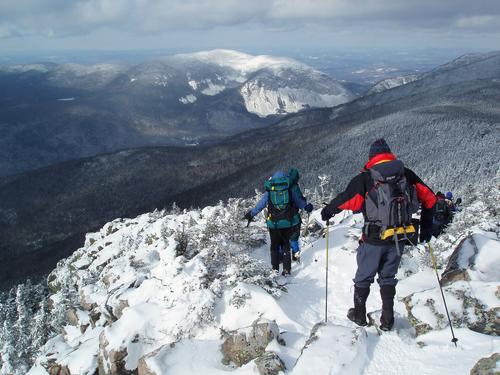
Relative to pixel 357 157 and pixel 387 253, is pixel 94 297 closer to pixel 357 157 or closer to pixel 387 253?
pixel 387 253

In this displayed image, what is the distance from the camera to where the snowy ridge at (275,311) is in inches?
271

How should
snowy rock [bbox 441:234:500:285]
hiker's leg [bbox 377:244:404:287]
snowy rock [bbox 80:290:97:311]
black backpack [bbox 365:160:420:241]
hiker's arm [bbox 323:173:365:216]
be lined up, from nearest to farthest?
1. black backpack [bbox 365:160:420:241]
2. hiker's arm [bbox 323:173:365:216]
3. hiker's leg [bbox 377:244:404:287]
4. snowy rock [bbox 441:234:500:285]
5. snowy rock [bbox 80:290:97:311]

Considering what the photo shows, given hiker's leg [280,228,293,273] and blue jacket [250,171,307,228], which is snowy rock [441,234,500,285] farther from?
hiker's leg [280,228,293,273]

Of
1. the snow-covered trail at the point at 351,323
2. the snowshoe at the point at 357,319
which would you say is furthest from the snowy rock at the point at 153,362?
the snowshoe at the point at 357,319

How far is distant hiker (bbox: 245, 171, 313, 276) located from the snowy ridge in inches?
40.4

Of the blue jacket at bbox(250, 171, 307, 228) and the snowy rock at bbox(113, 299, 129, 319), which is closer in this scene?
the blue jacket at bbox(250, 171, 307, 228)

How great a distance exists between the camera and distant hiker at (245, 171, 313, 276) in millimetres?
10477

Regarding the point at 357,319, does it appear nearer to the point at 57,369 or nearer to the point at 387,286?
the point at 387,286

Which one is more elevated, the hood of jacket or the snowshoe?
the hood of jacket

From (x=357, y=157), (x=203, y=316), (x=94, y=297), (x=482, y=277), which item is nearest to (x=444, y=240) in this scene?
(x=482, y=277)

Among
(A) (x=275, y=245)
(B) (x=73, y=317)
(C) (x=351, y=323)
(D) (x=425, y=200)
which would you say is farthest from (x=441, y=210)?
(B) (x=73, y=317)

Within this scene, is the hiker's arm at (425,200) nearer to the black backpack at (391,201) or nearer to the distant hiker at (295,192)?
the black backpack at (391,201)

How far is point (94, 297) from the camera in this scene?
674 inches

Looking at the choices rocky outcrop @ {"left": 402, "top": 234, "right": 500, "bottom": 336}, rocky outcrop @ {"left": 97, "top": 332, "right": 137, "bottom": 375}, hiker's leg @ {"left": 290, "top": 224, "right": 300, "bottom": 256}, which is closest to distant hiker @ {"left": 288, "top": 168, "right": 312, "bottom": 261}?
hiker's leg @ {"left": 290, "top": 224, "right": 300, "bottom": 256}
